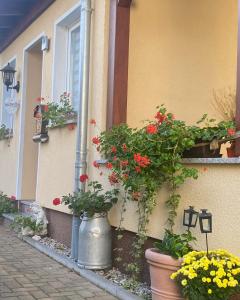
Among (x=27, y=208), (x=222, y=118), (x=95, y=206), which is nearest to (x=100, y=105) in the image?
(x=95, y=206)

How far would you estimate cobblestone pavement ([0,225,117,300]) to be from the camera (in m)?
4.91

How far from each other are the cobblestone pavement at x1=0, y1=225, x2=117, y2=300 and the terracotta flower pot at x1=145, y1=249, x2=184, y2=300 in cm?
84

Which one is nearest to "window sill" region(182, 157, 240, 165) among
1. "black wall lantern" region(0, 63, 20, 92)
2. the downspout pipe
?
the downspout pipe

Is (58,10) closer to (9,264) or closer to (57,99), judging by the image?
(57,99)

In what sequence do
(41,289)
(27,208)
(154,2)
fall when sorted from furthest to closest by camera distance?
(27,208), (154,2), (41,289)

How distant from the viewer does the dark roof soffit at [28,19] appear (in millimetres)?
8750

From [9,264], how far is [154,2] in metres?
4.00

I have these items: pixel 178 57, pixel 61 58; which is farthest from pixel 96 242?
pixel 61 58

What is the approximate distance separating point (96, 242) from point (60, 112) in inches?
101

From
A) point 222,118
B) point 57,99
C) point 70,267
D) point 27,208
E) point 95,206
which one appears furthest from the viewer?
point 27,208

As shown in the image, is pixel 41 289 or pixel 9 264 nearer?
pixel 41 289

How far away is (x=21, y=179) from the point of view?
10.0m

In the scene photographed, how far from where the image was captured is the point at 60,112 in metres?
7.47

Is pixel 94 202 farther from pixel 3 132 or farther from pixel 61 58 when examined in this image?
pixel 3 132
